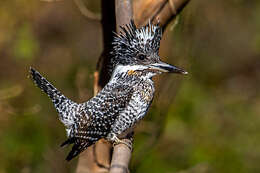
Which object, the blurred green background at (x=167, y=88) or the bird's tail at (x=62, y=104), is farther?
the blurred green background at (x=167, y=88)

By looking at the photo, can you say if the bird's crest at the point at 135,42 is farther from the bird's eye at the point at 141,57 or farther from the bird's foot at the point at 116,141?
the bird's foot at the point at 116,141

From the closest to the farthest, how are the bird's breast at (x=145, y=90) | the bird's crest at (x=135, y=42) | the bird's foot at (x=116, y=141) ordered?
the bird's foot at (x=116, y=141), the bird's crest at (x=135, y=42), the bird's breast at (x=145, y=90)

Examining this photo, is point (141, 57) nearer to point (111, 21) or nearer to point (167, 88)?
point (111, 21)

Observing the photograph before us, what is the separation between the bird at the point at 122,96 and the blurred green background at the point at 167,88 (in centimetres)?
64

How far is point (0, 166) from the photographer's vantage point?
5035mm

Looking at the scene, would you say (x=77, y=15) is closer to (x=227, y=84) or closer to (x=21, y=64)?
(x=21, y=64)

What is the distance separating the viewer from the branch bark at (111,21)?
319 cm

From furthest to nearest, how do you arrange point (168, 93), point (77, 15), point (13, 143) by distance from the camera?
point (77, 15) < point (13, 143) < point (168, 93)

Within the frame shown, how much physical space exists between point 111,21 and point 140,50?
462mm

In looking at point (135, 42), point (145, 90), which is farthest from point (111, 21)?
point (145, 90)

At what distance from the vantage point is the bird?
3.21 m

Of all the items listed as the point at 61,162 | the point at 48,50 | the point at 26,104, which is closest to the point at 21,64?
the point at 48,50

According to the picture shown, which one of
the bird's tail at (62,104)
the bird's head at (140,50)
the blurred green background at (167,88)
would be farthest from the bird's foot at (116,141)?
the blurred green background at (167,88)

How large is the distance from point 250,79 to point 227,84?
41 cm
